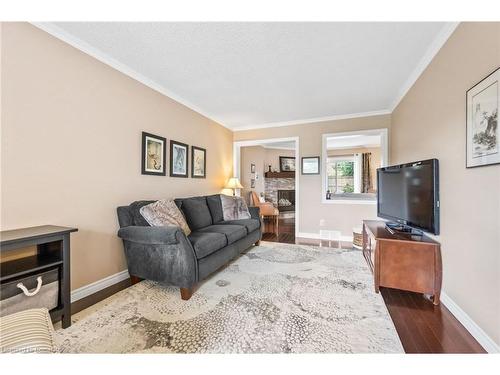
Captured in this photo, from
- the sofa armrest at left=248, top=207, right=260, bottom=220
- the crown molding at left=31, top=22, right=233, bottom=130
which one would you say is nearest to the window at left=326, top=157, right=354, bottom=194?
the sofa armrest at left=248, top=207, right=260, bottom=220

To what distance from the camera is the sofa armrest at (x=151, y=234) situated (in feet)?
6.26

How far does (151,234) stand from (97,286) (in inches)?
32.6

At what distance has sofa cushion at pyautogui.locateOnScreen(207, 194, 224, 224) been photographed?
132 inches

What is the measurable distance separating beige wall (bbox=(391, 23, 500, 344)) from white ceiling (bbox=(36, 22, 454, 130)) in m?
0.34

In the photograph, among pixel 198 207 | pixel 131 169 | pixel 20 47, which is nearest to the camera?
pixel 20 47

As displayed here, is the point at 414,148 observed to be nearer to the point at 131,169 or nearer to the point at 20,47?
the point at 131,169

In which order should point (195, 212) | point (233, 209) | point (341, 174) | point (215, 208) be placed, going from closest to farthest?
1. point (195, 212)
2. point (215, 208)
3. point (233, 209)
4. point (341, 174)

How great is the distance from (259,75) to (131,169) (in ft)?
6.33

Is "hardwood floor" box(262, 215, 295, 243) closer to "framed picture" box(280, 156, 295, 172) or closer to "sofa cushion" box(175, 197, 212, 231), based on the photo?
"sofa cushion" box(175, 197, 212, 231)

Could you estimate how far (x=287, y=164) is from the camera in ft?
24.0

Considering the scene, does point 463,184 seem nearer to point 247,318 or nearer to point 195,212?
point 247,318

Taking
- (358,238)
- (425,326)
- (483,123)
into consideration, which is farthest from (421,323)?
(358,238)
